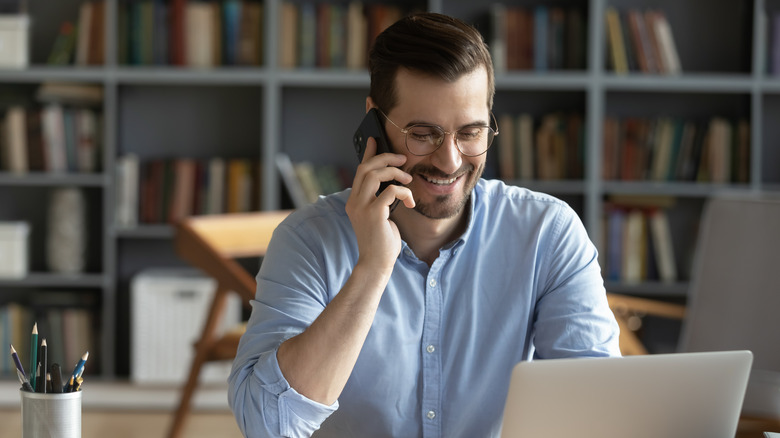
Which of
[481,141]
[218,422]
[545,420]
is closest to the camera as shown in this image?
[545,420]

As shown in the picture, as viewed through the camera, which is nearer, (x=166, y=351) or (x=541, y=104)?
(x=166, y=351)

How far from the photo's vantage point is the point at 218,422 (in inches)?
132

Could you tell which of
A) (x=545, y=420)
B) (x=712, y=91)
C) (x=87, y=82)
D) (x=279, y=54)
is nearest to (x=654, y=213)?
(x=712, y=91)

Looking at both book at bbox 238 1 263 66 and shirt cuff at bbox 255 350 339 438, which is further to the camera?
book at bbox 238 1 263 66

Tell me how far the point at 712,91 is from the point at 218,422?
2.30 m

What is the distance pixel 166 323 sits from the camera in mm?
3477

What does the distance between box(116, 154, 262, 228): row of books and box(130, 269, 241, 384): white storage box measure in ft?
0.93

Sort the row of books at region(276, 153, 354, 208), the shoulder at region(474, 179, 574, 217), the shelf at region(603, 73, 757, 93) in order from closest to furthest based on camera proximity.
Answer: the shoulder at region(474, 179, 574, 217) < the shelf at region(603, 73, 757, 93) < the row of books at region(276, 153, 354, 208)

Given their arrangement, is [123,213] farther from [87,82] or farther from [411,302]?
[411,302]

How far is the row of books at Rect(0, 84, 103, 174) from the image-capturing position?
349 centimetres

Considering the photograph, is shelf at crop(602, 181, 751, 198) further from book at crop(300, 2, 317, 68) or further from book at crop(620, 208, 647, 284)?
book at crop(300, 2, 317, 68)

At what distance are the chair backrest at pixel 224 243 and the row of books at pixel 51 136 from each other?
113cm

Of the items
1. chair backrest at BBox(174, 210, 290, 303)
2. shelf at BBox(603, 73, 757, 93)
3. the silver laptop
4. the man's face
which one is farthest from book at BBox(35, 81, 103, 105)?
the silver laptop

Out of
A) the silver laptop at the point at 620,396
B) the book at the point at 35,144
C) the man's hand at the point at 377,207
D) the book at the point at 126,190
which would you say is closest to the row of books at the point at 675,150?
the book at the point at 126,190
